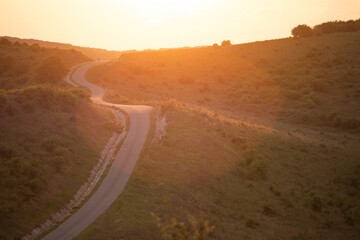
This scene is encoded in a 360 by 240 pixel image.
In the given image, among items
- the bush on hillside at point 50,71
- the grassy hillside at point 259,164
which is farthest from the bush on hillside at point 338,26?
the bush on hillside at point 50,71

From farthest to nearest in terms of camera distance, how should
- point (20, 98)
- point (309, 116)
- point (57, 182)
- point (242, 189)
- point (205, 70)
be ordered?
point (205, 70)
point (309, 116)
point (20, 98)
point (242, 189)
point (57, 182)

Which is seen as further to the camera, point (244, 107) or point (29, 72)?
point (29, 72)

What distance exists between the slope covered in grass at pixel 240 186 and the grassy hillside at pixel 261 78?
20.0 m

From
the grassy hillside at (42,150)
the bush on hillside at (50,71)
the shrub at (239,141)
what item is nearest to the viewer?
the grassy hillside at (42,150)

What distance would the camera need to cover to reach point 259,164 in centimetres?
3033

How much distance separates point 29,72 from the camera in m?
78.9

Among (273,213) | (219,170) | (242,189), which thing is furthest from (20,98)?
(273,213)

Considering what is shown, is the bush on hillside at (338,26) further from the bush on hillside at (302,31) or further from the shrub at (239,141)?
the shrub at (239,141)

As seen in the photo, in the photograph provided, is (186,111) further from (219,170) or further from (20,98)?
(20,98)

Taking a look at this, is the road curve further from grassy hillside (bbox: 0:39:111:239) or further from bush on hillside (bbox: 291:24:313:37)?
bush on hillside (bbox: 291:24:313:37)

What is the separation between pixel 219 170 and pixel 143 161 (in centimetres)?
794

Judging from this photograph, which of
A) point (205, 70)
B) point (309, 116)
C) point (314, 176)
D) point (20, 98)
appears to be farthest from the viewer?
point (205, 70)

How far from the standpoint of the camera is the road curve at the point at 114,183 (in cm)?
1878

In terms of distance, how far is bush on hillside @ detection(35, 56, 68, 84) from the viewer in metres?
73.8
